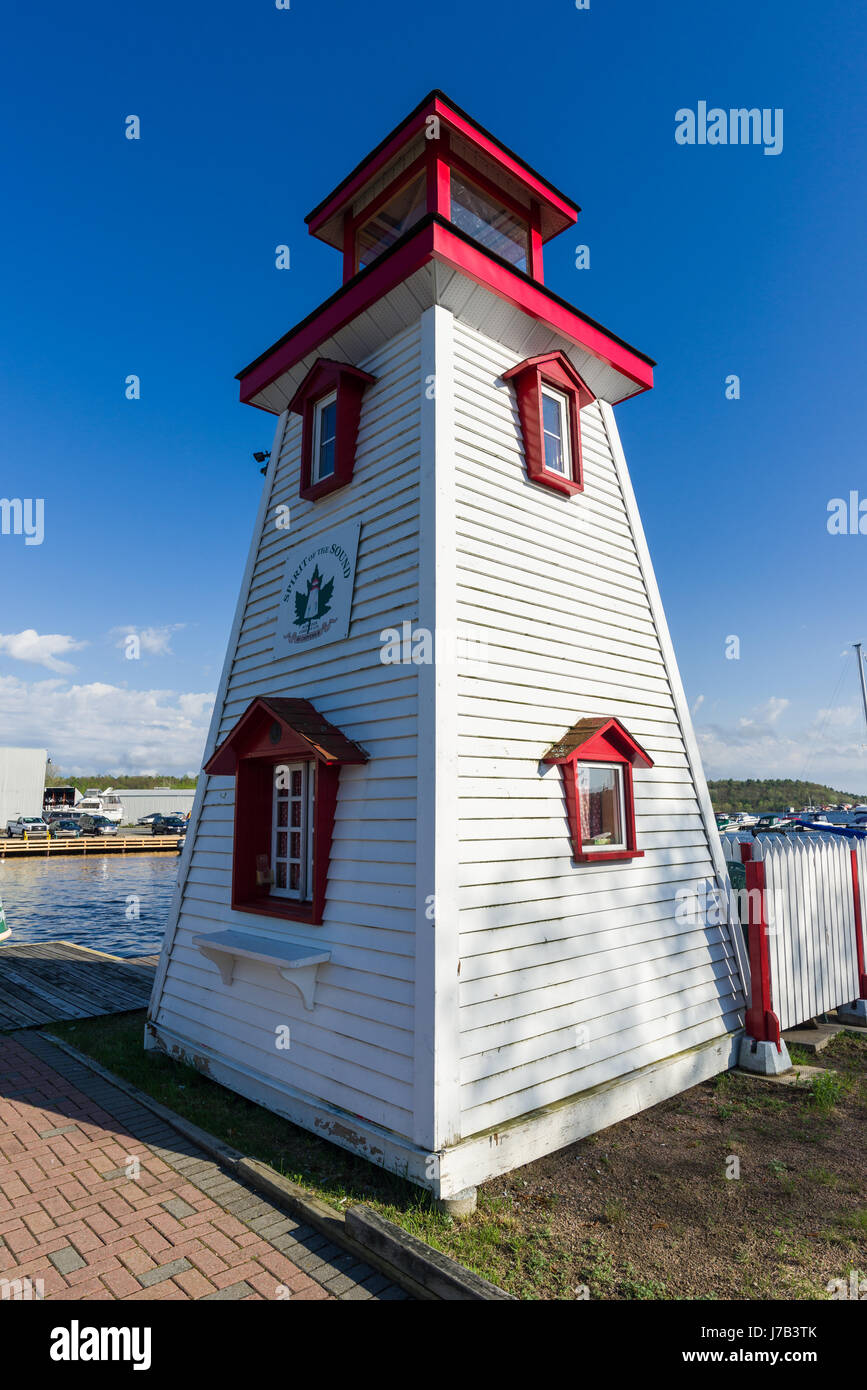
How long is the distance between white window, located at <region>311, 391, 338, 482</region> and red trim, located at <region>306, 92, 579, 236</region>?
237 centimetres

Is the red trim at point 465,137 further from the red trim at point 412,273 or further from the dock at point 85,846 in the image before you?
the dock at point 85,846

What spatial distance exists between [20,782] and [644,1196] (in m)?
66.9

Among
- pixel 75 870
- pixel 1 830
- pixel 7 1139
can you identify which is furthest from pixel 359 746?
pixel 1 830

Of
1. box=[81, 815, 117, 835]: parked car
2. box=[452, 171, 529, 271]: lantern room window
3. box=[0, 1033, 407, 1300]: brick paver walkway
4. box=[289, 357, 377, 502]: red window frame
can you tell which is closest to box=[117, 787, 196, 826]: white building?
box=[81, 815, 117, 835]: parked car

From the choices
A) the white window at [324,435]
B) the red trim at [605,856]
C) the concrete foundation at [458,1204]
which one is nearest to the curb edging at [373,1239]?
the concrete foundation at [458,1204]

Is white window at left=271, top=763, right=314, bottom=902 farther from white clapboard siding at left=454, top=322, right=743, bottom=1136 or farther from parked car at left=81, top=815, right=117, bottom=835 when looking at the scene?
parked car at left=81, top=815, right=117, bottom=835

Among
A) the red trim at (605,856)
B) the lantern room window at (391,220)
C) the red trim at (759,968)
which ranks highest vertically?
the lantern room window at (391,220)

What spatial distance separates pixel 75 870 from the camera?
37.3 metres

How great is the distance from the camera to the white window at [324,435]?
7547 millimetres

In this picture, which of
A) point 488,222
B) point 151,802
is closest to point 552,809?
point 488,222

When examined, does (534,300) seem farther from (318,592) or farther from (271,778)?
(271,778)

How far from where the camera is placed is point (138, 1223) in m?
4.56

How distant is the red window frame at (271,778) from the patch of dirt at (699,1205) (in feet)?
8.89
